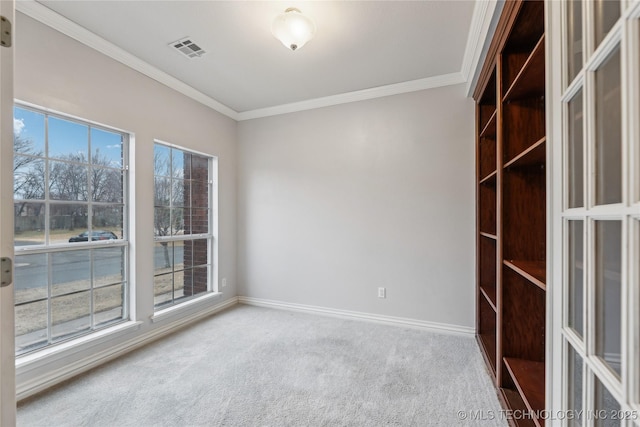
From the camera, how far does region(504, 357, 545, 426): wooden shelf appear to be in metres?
1.39

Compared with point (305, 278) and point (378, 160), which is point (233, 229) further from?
point (378, 160)

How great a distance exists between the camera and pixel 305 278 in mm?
3672

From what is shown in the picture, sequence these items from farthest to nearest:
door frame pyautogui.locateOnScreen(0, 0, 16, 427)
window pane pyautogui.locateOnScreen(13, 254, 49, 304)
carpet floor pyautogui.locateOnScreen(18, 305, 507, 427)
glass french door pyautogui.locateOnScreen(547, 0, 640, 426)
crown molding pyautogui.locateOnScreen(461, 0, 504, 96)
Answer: window pane pyautogui.locateOnScreen(13, 254, 49, 304) < crown molding pyautogui.locateOnScreen(461, 0, 504, 96) < carpet floor pyautogui.locateOnScreen(18, 305, 507, 427) < door frame pyautogui.locateOnScreen(0, 0, 16, 427) < glass french door pyautogui.locateOnScreen(547, 0, 640, 426)

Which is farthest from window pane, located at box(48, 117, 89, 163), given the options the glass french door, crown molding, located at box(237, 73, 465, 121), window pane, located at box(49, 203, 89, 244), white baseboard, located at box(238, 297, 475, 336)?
the glass french door

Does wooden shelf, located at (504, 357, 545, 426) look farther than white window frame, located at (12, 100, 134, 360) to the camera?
No

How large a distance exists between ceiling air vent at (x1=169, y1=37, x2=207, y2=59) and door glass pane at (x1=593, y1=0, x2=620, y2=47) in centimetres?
264

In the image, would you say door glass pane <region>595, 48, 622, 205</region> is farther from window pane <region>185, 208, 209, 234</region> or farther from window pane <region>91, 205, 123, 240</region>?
window pane <region>185, 208, 209, 234</region>

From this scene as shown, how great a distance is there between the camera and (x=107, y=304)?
8.43 ft

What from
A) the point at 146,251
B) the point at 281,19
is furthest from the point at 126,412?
the point at 281,19

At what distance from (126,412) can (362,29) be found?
10.6 ft

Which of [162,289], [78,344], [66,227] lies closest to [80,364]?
[78,344]

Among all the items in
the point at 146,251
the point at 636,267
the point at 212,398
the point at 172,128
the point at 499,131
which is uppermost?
the point at 172,128

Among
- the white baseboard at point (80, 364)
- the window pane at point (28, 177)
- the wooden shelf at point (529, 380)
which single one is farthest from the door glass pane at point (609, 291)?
the window pane at point (28, 177)

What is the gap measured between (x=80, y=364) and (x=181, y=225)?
156cm
